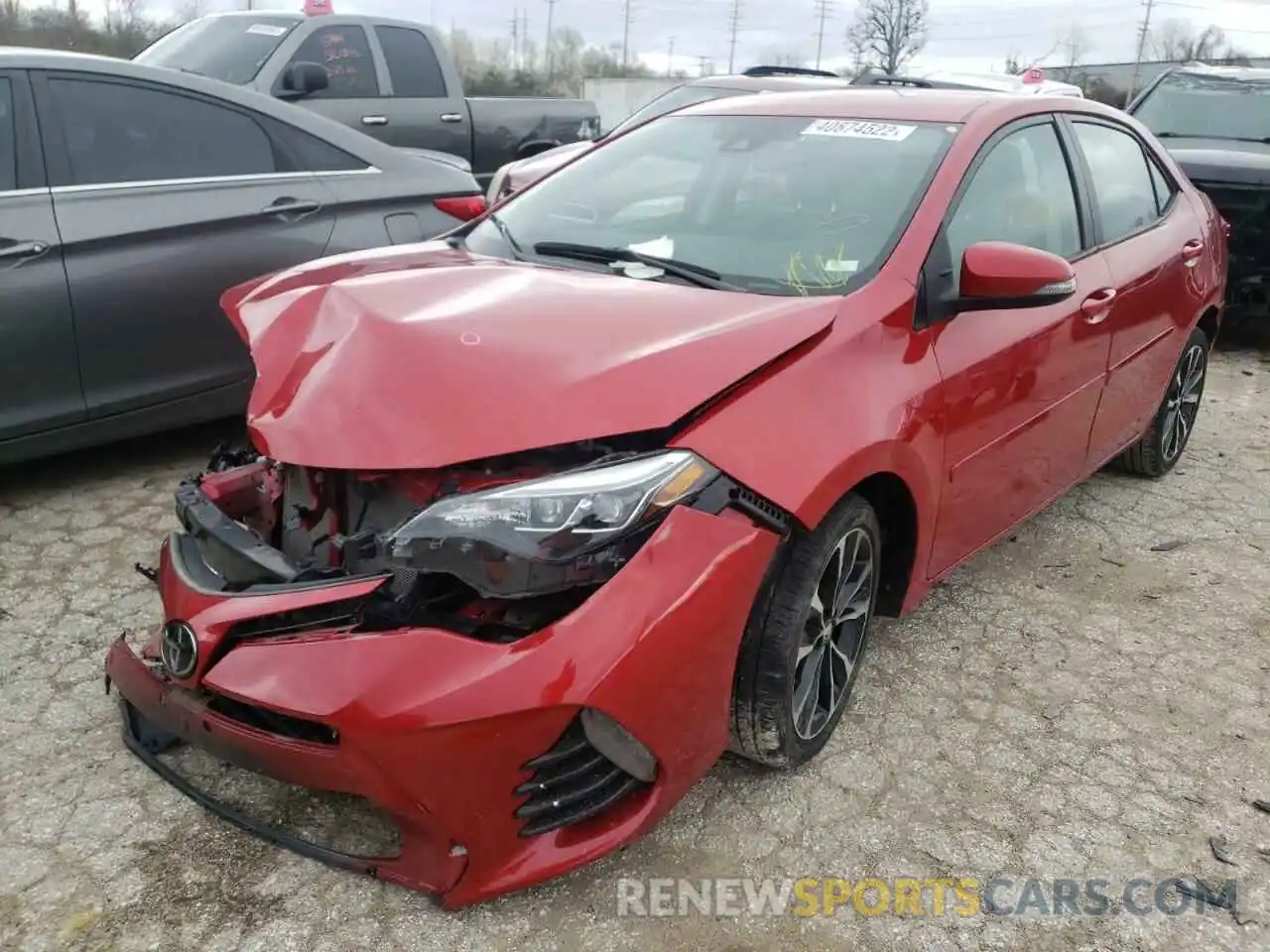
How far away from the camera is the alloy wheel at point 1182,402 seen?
183 inches

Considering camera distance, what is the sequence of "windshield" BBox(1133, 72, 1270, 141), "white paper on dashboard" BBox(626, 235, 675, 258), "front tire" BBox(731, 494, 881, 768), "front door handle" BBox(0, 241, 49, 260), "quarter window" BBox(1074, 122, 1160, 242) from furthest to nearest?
"windshield" BBox(1133, 72, 1270, 141), "quarter window" BBox(1074, 122, 1160, 242), "front door handle" BBox(0, 241, 49, 260), "white paper on dashboard" BBox(626, 235, 675, 258), "front tire" BBox(731, 494, 881, 768)

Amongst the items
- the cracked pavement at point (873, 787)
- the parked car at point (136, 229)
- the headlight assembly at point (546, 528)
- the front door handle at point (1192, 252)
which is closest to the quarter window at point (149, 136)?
the parked car at point (136, 229)

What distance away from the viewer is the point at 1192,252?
169 inches

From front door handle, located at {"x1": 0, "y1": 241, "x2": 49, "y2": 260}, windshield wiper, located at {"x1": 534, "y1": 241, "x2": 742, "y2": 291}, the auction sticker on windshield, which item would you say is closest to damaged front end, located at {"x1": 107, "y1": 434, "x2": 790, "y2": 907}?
windshield wiper, located at {"x1": 534, "y1": 241, "x2": 742, "y2": 291}

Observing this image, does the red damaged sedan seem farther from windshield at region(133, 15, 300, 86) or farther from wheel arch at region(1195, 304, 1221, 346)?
windshield at region(133, 15, 300, 86)

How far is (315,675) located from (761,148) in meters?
2.10

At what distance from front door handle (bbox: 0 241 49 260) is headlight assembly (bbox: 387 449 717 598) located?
234 centimetres

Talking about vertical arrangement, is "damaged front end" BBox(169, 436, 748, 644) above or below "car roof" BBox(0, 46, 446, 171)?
below

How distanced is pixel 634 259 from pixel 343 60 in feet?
18.5

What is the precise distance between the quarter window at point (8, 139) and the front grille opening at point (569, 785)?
2.91 metres

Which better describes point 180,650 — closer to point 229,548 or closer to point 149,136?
point 229,548

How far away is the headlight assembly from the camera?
1982 mm

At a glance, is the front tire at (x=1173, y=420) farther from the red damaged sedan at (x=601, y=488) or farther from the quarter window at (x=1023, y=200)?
the red damaged sedan at (x=601, y=488)

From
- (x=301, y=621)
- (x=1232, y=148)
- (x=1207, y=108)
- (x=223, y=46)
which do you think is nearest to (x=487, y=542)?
(x=301, y=621)
